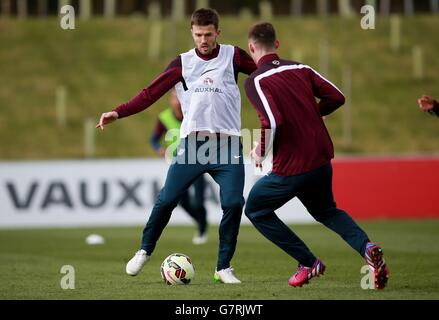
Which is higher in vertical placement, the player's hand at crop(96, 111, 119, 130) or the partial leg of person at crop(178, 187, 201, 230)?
the player's hand at crop(96, 111, 119, 130)

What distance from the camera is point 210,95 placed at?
951 centimetres

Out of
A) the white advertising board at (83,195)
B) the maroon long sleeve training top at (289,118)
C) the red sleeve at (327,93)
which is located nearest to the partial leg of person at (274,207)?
the maroon long sleeve training top at (289,118)

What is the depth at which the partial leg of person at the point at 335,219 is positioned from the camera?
870 cm

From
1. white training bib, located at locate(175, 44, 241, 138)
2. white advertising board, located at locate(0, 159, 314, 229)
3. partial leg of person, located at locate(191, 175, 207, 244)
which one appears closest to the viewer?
white training bib, located at locate(175, 44, 241, 138)

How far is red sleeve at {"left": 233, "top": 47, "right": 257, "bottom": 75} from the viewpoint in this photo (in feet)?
31.9

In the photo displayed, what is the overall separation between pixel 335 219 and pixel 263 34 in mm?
1827

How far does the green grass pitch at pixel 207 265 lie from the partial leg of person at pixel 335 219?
0.84 feet

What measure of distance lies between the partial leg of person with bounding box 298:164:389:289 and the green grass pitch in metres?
0.26

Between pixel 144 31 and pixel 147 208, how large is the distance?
77.9 ft

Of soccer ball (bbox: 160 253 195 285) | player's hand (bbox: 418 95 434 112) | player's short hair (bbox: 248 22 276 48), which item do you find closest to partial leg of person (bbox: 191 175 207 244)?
soccer ball (bbox: 160 253 195 285)

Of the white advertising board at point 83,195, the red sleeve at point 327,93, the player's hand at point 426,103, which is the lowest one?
the white advertising board at point 83,195

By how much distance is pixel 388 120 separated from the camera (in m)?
35.7

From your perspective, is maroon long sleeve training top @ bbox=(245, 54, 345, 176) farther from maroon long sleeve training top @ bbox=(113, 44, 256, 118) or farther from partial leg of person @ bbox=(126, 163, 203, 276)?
partial leg of person @ bbox=(126, 163, 203, 276)

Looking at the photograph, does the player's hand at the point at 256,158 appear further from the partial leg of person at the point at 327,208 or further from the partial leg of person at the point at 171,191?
the partial leg of person at the point at 171,191
